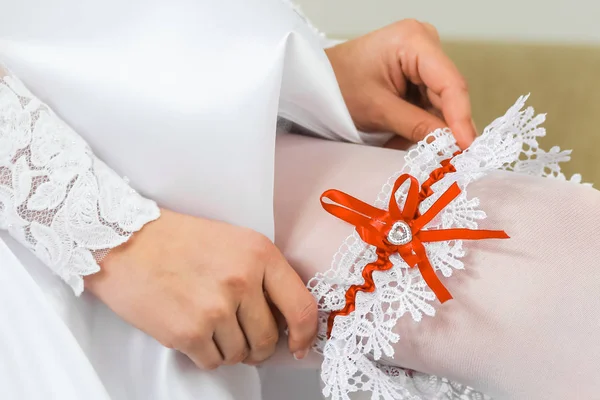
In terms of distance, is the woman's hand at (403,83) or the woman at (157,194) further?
the woman's hand at (403,83)

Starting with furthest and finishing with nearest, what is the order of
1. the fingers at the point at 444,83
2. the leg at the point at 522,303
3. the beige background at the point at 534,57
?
1. the beige background at the point at 534,57
2. the fingers at the point at 444,83
3. the leg at the point at 522,303

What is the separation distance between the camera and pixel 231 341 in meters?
0.47

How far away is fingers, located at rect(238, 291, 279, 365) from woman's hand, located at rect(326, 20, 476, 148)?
289mm

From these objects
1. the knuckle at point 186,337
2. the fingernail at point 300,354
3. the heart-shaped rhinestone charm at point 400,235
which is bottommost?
the fingernail at point 300,354

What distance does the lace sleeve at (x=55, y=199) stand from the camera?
458mm

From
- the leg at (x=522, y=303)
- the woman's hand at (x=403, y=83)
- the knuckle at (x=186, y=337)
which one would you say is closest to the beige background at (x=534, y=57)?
the woman's hand at (x=403, y=83)

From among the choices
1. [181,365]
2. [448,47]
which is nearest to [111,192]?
[181,365]

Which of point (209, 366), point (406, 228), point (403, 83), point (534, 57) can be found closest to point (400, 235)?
point (406, 228)

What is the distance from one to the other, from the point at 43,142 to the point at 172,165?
0.11 m

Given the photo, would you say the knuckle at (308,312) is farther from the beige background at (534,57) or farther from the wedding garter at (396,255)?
the beige background at (534,57)

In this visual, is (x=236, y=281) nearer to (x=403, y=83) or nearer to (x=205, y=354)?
(x=205, y=354)

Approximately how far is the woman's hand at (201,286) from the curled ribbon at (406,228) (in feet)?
0.19

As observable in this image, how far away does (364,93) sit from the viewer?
2.28 feet

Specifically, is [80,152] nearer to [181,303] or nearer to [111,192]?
→ [111,192]
